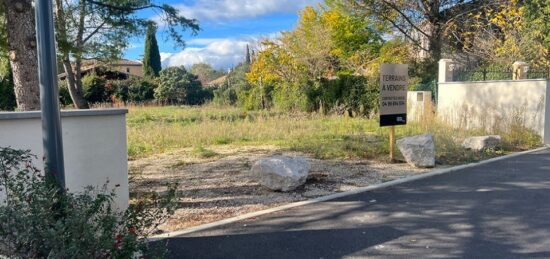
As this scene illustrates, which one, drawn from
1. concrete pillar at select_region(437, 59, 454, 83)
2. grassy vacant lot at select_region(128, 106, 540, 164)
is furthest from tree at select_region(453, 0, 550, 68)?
grassy vacant lot at select_region(128, 106, 540, 164)

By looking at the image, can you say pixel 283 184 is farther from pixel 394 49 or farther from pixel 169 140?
pixel 394 49

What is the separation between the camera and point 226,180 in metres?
6.52

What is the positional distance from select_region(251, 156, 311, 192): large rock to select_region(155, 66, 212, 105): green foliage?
1184 inches

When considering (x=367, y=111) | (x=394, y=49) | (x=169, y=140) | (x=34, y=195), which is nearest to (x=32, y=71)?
(x=34, y=195)

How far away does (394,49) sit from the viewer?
21953 mm

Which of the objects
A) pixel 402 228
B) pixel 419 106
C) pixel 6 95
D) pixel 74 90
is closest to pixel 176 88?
pixel 6 95

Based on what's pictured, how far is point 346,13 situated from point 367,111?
7.85 m

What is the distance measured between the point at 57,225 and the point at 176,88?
113 ft

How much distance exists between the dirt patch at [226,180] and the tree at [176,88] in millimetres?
27125

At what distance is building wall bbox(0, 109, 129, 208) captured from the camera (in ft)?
11.9

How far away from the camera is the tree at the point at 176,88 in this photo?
35188 mm

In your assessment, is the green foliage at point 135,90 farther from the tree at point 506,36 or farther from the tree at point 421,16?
the tree at point 506,36

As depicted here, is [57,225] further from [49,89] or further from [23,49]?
[23,49]

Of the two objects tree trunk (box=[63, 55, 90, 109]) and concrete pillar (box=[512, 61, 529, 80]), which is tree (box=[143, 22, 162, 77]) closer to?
tree trunk (box=[63, 55, 90, 109])
